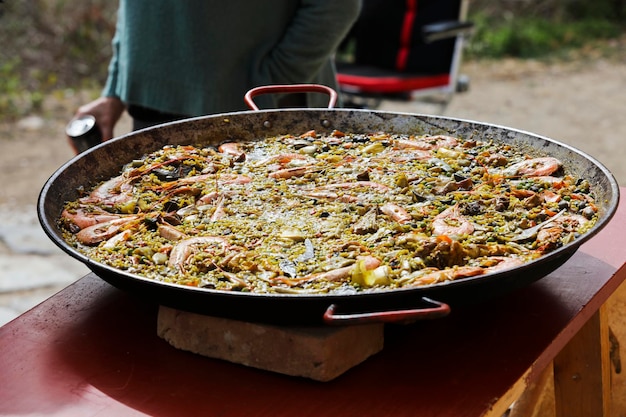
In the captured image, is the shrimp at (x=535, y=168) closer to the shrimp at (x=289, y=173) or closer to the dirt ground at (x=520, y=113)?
the shrimp at (x=289, y=173)

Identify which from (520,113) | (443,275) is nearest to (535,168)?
(443,275)

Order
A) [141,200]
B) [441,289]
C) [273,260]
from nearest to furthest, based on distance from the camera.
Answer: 1. [441,289]
2. [273,260]
3. [141,200]

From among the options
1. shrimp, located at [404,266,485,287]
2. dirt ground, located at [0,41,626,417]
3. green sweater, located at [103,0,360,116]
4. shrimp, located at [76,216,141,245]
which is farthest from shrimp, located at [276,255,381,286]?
dirt ground, located at [0,41,626,417]

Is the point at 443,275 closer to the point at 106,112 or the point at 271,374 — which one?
the point at 271,374

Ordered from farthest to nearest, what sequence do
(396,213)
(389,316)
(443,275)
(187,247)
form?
(396,213), (187,247), (443,275), (389,316)

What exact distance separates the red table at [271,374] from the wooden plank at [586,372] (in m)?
0.17

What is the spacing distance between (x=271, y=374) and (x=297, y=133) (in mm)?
925

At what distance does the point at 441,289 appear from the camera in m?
1.27

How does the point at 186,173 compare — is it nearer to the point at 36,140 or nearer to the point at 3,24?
the point at 36,140

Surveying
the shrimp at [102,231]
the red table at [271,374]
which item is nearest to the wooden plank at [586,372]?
the red table at [271,374]

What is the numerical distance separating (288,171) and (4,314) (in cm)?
217

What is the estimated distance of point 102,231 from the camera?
1.64m

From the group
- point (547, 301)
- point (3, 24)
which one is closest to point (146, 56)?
point (547, 301)

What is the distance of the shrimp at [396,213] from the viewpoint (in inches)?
65.6
